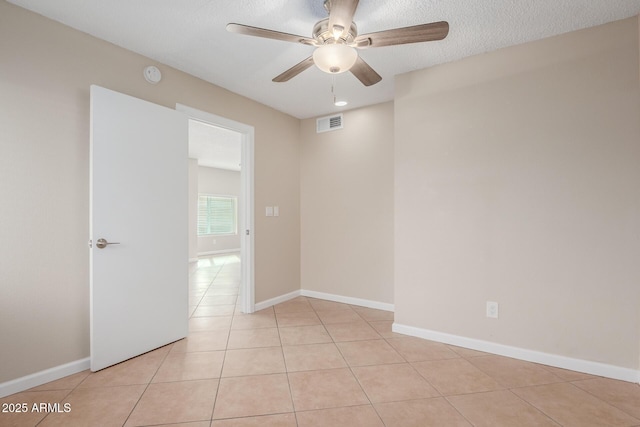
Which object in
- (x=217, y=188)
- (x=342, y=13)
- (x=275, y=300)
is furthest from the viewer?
(x=217, y=188)

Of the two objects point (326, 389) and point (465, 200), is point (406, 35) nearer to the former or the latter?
point (465, 200)

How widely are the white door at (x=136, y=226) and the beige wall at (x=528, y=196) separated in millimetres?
2039

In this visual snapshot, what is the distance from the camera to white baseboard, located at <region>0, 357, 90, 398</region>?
6.10ft

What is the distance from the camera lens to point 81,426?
1.60 meters

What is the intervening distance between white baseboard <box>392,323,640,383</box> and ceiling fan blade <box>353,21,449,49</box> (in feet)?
7.59

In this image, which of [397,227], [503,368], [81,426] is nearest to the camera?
[81,426]

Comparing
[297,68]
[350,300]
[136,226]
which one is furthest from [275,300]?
[297,68]

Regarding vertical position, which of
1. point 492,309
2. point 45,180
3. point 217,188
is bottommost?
point 492,309

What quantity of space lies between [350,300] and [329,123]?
232 cm

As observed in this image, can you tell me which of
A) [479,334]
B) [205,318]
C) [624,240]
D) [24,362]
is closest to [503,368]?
[479,334]

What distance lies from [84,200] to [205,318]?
5.70ft

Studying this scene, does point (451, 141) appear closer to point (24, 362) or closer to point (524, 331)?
point (524, 331)

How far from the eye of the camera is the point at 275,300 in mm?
3807

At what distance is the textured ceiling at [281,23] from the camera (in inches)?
76.0
